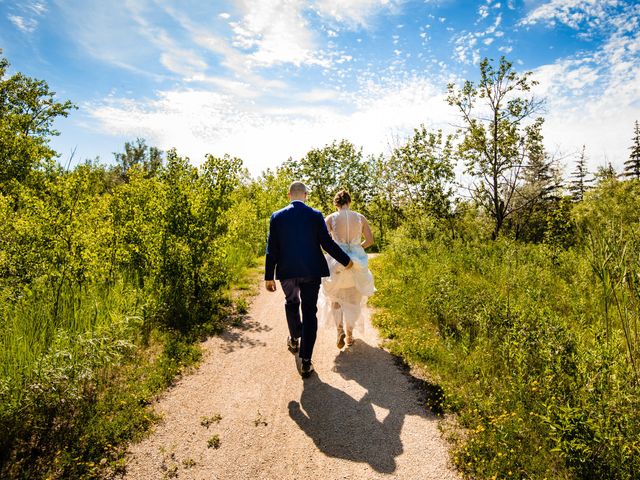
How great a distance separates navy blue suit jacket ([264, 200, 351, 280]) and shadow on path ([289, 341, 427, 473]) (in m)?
1.56

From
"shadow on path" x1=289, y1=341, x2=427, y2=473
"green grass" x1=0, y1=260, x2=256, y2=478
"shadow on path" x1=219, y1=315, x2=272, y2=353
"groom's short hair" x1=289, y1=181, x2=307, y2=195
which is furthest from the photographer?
"shadow on path" x1=219, y1=315, x2=272, y2=353

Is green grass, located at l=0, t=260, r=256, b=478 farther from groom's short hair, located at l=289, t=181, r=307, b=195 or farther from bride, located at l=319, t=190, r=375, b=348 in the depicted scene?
groom's short hair, located at l=289, t=181, r=307, b=195

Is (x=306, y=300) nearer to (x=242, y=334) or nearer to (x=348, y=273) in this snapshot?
(x=348, y=273)

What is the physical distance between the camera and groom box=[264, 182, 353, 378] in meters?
4.90

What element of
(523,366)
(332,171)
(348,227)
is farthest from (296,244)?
(332,171)

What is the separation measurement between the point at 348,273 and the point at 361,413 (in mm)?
2203

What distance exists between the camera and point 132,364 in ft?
16.9

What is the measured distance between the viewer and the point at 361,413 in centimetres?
425

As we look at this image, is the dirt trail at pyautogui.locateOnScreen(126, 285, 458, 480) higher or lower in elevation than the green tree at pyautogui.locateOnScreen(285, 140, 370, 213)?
lower

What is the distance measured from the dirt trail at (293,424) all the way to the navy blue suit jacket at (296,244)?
60.1 inches

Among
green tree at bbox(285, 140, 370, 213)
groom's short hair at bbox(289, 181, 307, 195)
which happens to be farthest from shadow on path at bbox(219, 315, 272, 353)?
green tree at bbox(285, 140, 370, 213)

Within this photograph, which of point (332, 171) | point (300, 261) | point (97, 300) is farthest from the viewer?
point (332, 171)

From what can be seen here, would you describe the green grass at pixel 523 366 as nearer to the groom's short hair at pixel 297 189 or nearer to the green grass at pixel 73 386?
the groom's short hair at pixel 297 189

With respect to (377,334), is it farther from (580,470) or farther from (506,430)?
(580,470)
